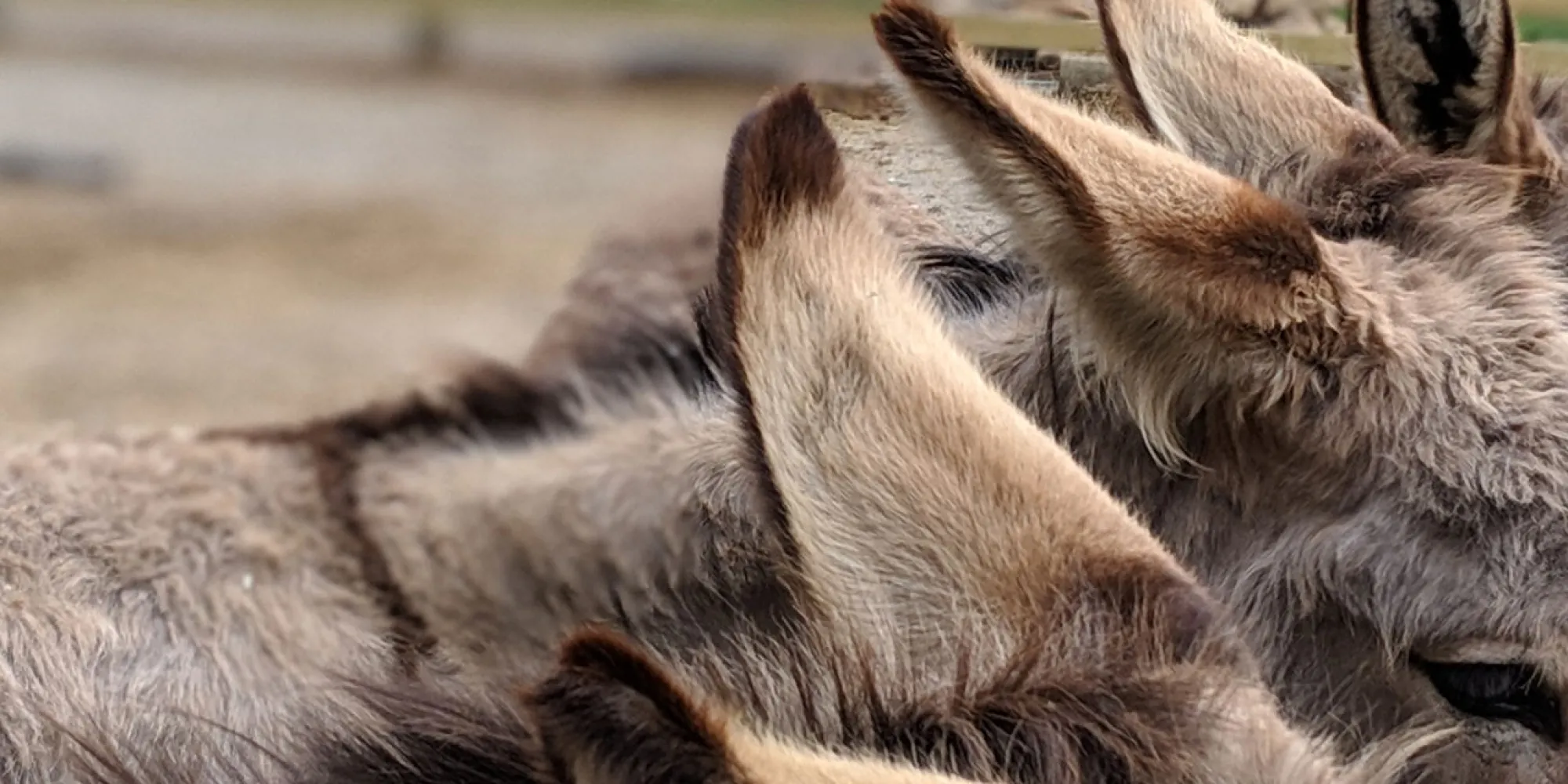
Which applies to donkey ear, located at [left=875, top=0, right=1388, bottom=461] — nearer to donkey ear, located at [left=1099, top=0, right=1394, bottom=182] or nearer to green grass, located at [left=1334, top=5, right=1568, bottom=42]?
donkey ear, located at [left=1099, top=0, right=1394, bottom=182]

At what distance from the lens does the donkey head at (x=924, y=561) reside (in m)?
0.77

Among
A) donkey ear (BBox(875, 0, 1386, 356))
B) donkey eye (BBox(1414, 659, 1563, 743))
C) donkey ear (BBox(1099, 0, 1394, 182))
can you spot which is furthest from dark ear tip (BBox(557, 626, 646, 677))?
donkey ear (BBox(1099, 0, 1394, 182))

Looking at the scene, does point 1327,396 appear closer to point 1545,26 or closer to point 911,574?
point 911,574

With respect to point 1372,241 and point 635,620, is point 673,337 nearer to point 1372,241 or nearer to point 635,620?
point 635,620

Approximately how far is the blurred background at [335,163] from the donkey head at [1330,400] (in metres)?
0.56

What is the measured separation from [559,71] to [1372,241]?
5.04 ft

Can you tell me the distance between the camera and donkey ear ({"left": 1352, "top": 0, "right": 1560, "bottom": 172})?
147 cm

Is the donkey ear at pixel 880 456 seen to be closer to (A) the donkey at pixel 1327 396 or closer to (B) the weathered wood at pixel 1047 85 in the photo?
(A) the donkey at pixel 1327 396

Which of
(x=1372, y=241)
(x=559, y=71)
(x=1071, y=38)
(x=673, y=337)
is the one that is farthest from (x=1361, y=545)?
(x=559, y=71)

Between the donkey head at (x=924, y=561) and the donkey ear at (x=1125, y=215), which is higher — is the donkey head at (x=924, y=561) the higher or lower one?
the lower one

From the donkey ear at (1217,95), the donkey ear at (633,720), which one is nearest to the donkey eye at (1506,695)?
the donkey ear at (1217,95)

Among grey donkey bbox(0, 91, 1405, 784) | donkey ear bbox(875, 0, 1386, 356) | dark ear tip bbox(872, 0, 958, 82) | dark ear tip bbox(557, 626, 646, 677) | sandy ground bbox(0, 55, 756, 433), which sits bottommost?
sandy ground bbox(0, 55, 756, 433)

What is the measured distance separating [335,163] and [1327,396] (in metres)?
3.25

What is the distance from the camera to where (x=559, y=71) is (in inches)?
97.7
